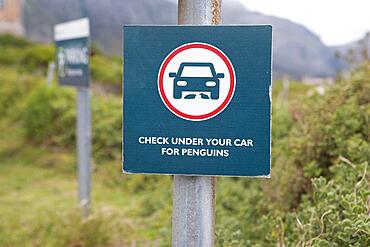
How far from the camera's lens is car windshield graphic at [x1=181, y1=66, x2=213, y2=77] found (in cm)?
200

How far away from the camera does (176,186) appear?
2.10 meters

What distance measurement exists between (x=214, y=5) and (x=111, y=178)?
5961 millimetres

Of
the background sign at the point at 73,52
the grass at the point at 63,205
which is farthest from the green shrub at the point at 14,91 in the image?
the background sign at the point at 73,52

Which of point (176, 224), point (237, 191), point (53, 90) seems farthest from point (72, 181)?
point (176, 224)

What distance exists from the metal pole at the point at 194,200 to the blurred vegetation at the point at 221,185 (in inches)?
24.3

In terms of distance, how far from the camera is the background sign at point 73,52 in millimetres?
5098

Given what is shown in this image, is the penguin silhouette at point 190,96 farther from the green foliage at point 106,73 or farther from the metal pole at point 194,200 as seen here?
the green foliage at point 106,73

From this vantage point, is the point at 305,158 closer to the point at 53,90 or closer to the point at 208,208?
the point at 208,208

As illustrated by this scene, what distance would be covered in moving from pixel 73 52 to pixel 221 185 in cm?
186

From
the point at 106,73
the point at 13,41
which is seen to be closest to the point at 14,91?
the point at 106,73

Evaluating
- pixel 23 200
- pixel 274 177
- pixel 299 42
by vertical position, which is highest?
pixel 299 42

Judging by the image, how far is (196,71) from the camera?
6.57ft

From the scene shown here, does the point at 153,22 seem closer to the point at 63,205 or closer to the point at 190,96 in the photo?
the point at 63,205

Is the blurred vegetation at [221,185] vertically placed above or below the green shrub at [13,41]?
below
